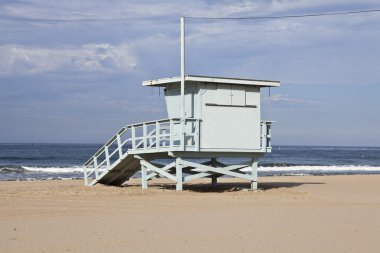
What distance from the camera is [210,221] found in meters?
12.8

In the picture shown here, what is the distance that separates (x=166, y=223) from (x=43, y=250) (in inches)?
140

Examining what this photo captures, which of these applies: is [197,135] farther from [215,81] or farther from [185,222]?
[185,222]

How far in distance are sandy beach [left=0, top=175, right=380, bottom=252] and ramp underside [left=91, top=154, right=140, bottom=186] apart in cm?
235

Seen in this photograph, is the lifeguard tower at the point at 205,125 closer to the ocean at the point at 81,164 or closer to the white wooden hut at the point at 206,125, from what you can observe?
the white wooden hut at the point at 206,125

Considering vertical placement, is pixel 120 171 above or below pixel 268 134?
below

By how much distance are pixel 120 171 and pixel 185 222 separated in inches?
424

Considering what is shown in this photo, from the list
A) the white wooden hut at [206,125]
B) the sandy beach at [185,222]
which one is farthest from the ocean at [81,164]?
the sandy beach at [185,222]

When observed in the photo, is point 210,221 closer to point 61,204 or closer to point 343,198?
point 61,204

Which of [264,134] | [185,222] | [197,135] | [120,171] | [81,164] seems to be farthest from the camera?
[81,164]

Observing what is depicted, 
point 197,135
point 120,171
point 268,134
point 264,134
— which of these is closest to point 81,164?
point 120,171

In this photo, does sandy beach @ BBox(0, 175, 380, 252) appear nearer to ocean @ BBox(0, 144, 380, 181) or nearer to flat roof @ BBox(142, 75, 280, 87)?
flat roof @ BBox(142, 75, 280, 87)

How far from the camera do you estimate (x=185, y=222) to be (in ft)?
41.5

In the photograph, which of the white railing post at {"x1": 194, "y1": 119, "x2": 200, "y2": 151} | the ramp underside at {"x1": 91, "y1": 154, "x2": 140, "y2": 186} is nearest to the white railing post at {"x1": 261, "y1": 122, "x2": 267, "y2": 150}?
the white railing post at {"x1": 194, "y1": 119, "x2": 200, "y2": 151}

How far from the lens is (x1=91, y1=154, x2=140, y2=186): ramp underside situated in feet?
72.5
